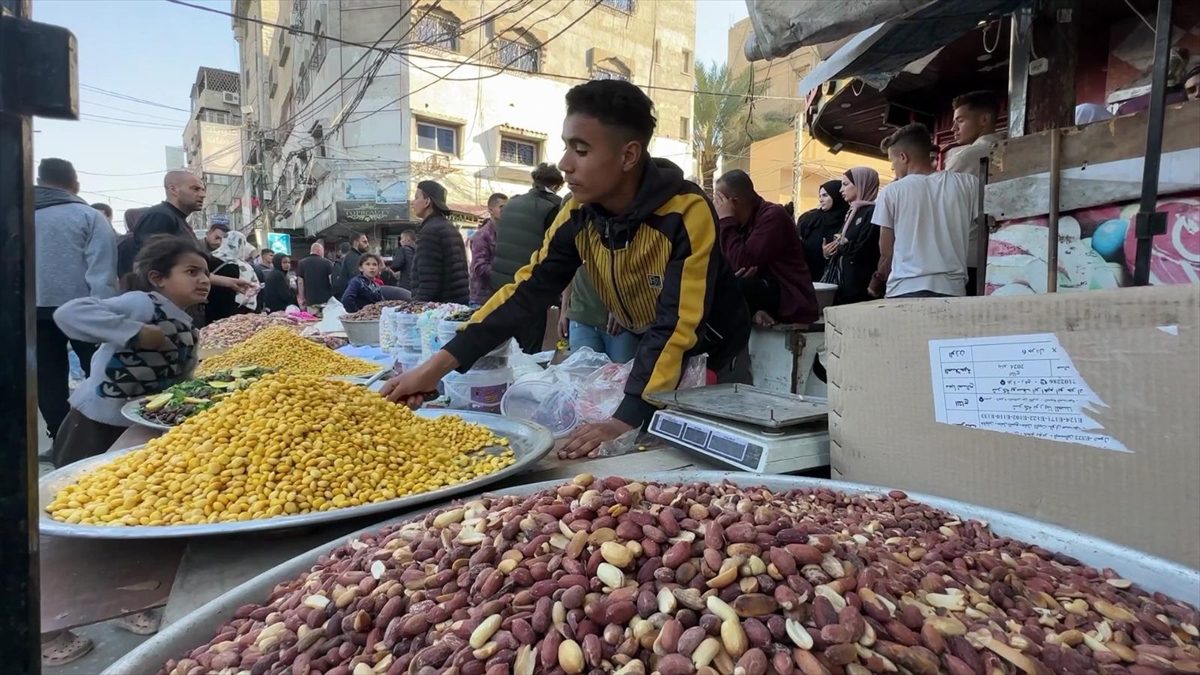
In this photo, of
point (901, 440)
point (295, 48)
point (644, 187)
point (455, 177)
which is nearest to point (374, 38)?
point (455, 177)

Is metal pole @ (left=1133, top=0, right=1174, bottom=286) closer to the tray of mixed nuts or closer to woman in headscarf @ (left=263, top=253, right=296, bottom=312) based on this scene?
the tray of mixed nuts

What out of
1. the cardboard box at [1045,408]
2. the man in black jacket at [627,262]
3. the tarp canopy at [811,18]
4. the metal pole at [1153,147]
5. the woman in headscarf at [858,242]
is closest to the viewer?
the cardboard box at [1045,408]

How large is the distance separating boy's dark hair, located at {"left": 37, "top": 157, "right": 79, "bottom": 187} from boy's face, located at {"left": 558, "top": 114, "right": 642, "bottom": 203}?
11.3 feet

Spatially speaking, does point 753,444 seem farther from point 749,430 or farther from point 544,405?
point 544,405

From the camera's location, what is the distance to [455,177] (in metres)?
15.3

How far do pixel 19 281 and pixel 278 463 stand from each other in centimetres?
77

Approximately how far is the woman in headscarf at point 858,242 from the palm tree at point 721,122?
1444cm

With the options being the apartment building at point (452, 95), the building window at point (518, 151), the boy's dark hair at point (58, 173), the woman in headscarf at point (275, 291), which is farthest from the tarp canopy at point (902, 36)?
the building window at point (518, 151)

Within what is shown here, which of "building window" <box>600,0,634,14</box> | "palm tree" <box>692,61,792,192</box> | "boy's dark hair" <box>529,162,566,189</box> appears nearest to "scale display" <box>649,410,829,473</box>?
"boy's dark hair" <box>529,162,566,189</box>

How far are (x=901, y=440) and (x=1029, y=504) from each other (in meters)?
0.21

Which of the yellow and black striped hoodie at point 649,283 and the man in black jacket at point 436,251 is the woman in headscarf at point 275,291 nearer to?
the man in black jacket at point 436,251

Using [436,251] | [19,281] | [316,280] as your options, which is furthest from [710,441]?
[316,280]

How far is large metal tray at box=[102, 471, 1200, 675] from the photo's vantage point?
27.6 inches

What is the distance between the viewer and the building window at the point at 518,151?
1589 cm
